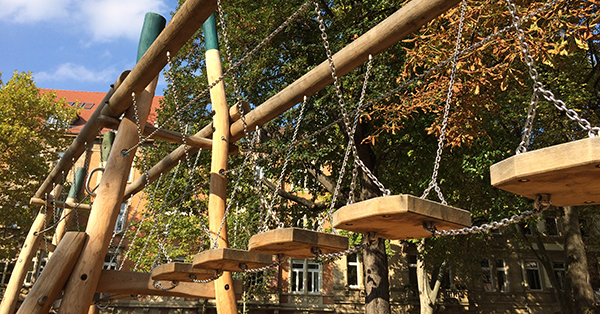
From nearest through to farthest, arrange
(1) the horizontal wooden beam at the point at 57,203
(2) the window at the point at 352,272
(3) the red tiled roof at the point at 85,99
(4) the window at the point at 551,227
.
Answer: (1) the horizontal wooden beam at the point at 57,203 → (2) the window at the point at 352,272 → (4) the window at the point at 551,227 → (3) the red tiled roof at the point at 85,99

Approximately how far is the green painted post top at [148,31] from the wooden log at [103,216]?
0.44m

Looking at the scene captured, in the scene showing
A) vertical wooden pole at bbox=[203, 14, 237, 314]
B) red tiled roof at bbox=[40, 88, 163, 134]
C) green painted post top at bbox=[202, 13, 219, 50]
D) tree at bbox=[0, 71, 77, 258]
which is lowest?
vertical wooden pole at bbox=[203, 14, 237, 314]

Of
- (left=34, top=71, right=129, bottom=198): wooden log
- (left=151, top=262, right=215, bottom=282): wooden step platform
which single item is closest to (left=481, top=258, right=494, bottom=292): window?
(left=34, top=71, right=129, bottom=198): wooden log

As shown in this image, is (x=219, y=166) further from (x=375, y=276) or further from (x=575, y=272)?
(x=575, y=272)

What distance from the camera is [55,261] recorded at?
164 inches

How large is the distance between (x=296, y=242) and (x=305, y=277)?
20.8 meters

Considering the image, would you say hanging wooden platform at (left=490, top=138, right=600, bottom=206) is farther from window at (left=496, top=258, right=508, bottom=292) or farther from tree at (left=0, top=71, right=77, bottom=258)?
window at (left=496, top=258, right=508, bottom=292)

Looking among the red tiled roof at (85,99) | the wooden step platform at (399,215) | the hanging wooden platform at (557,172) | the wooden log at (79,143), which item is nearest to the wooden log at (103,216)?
the wooden log at (79,143)

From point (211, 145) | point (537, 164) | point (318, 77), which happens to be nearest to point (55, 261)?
point (211, 145)

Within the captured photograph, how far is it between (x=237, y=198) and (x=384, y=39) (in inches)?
Answer: 414

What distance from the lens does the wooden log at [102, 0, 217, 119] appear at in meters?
3.80

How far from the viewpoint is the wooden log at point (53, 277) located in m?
4.06

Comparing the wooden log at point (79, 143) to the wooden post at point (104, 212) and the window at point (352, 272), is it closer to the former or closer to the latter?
the wooden post at point (104, 212)

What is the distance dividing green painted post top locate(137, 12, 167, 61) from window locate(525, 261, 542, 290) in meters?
25.5
